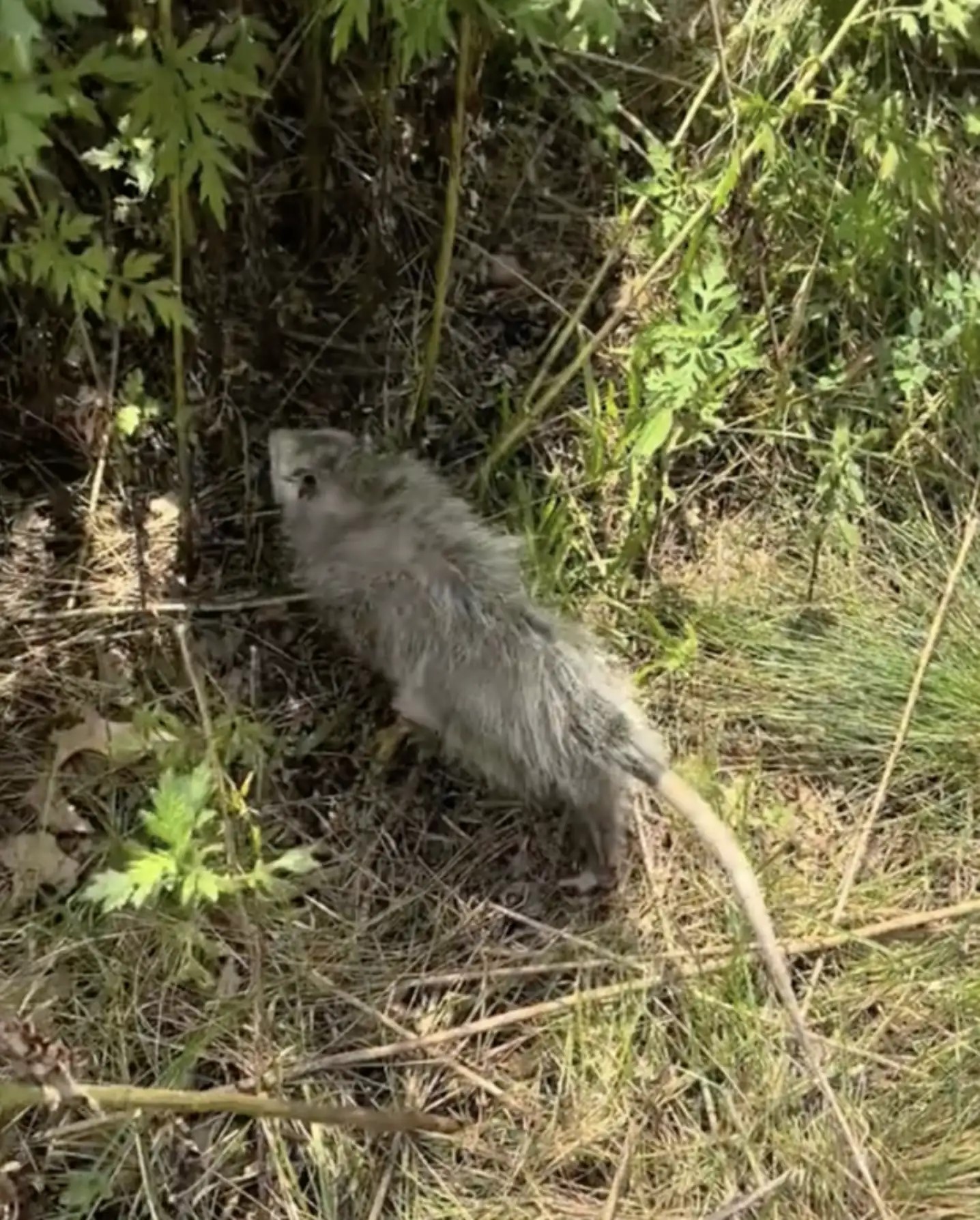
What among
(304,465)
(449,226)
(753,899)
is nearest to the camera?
(753,899)

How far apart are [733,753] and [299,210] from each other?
3.60 feet

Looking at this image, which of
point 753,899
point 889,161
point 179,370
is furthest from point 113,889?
point 889,161

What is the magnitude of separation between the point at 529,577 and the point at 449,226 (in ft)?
1.76

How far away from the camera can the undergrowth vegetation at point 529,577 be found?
2.14 metres

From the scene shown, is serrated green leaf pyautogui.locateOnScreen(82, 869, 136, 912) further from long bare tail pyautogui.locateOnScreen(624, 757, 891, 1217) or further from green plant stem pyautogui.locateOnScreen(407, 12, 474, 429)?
green plant stem pyautogui.locateOnScreen(407, 12, 474, 429)

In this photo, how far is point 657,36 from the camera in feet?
9.07

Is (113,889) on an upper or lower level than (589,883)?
upper

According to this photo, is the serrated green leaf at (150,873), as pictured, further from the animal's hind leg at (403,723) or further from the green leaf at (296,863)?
the animal's hind leg at (403,723)

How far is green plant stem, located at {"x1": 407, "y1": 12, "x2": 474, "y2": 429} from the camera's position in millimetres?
2088

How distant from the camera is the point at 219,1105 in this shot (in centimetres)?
196

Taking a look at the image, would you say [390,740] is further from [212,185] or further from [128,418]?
[212,185]

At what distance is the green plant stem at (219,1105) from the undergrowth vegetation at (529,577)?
12 millimetres

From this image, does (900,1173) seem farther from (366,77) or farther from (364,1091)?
(366,77)

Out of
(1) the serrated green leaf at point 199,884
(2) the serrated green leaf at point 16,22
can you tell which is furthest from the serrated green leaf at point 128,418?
(2) the serrated green leaf at point 16,22
